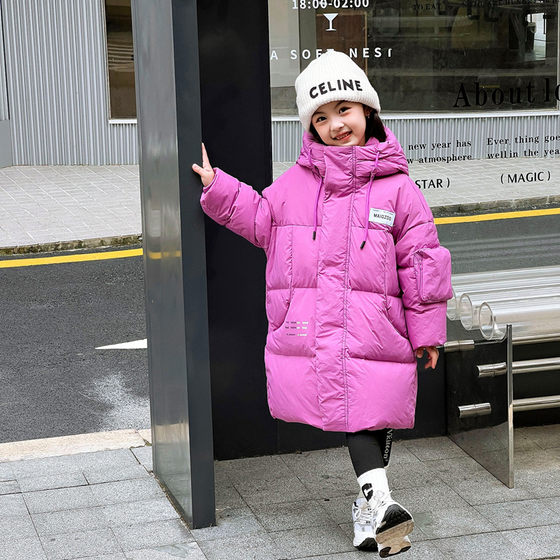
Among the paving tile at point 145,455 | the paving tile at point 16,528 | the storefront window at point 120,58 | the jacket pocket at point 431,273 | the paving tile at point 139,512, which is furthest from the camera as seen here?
the storefront window at point 120,58

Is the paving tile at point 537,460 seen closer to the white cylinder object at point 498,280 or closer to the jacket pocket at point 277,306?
the white cylinder object at point 498,280

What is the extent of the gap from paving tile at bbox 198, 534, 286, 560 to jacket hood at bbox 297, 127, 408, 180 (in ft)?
4.18

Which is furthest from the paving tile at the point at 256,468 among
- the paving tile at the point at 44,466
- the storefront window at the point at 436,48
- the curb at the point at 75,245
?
the curb at the point at 75,245

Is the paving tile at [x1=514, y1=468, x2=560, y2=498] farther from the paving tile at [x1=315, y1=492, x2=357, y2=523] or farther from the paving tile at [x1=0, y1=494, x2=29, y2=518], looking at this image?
the paving tile at [x1=0, y1=494, x2=29, y2=518]

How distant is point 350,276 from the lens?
3678 mm

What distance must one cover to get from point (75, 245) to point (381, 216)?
6.60 metres

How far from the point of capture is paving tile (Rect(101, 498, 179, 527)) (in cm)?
409

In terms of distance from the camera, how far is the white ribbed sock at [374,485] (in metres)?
3.64

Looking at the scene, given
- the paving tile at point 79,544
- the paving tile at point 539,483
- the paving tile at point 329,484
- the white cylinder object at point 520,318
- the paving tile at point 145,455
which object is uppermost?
the white cylinder object at point 520,318

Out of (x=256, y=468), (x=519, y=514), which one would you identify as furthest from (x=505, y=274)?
(x=256, y=468)

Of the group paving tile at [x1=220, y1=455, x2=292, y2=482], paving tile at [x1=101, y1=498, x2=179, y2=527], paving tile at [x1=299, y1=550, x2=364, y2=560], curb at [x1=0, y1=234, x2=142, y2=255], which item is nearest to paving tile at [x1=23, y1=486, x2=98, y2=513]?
paving tile at [x1=101, y1=498, x2=179, y2=527]

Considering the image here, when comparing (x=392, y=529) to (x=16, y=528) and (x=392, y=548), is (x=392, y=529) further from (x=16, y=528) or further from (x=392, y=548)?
(x=16, y=528)

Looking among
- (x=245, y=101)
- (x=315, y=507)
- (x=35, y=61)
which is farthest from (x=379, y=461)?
(x=35, y=61)

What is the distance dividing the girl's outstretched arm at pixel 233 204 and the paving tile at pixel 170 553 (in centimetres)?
108
